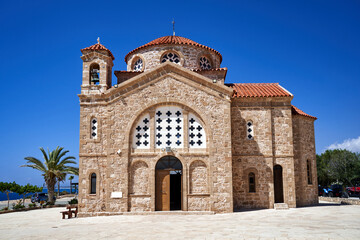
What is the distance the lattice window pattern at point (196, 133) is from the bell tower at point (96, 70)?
5.73m

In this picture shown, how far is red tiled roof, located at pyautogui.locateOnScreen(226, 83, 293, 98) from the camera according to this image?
20392 millimetres

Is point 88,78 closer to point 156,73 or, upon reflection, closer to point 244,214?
point 156,73

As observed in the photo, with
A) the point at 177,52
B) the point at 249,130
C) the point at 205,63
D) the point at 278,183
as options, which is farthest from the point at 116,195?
the point at 205,63

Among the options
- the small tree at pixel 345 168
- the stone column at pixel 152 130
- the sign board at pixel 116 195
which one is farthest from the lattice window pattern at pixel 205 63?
the small tree at pixel 345 168

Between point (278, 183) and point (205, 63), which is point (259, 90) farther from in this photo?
point (278, 183)

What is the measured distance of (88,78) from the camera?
19781 millimetres

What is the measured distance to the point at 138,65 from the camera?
23547 mm

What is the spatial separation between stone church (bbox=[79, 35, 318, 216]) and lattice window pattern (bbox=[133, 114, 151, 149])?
6 cm

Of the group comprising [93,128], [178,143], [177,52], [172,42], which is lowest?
[178,143]

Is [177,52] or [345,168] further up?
[177,52]

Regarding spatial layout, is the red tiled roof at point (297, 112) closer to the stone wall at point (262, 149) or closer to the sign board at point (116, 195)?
the stone wall at point (262, 149)

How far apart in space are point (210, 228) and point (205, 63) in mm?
13938

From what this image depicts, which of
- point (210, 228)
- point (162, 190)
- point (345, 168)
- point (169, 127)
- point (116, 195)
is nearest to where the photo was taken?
point (210, 228)

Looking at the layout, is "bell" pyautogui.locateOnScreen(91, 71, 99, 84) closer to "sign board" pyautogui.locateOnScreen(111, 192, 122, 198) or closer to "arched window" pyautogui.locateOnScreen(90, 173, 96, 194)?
"arched window" pyautogui.locateOnScreen(90, 173, 96, 194)
